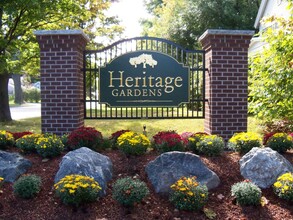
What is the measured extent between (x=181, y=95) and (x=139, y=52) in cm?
113

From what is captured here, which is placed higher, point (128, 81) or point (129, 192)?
point (128, 81)

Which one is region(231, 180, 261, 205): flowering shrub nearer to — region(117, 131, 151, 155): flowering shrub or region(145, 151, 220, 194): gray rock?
region(145, 151, 220, 194): gray rock

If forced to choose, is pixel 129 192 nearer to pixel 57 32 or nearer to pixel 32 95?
pixel 57 32

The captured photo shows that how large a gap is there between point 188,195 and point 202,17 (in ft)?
62.6

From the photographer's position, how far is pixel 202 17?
21.3 metres

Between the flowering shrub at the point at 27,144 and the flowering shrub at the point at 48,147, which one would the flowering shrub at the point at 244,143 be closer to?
the flowering shrub at the point at 48,147

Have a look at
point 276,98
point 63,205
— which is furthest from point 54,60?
point 276,98

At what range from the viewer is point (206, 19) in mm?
21375

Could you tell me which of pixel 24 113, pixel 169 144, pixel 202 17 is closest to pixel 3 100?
pixel 24 113

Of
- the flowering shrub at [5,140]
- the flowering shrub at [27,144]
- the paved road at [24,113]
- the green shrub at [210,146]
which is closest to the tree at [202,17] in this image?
the paved road at [24,113]

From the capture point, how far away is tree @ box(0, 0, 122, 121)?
9.92 meters

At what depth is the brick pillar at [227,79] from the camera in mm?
6117

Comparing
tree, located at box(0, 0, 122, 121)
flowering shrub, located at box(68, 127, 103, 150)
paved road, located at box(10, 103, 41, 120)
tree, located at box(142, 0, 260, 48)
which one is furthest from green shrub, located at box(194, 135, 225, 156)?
tree, located at box(142, 0, 260, 48)

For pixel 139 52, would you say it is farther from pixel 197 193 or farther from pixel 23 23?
pixel 23 23
